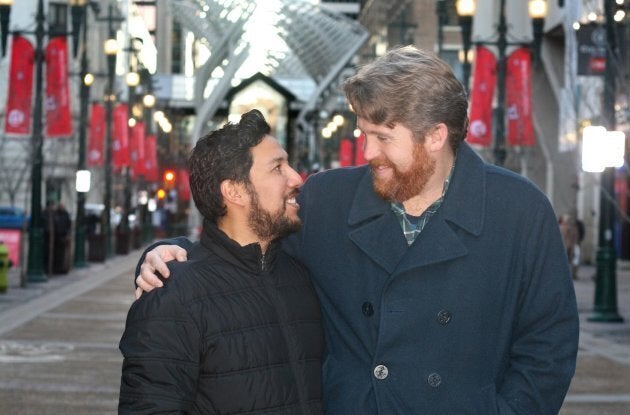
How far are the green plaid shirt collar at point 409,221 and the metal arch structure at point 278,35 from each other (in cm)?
6818

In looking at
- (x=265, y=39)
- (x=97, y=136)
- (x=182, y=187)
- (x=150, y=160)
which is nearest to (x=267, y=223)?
(x=97, y=136)

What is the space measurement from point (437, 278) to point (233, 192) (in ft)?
2.26

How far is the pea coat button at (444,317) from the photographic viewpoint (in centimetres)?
431

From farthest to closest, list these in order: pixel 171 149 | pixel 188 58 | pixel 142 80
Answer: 1. pixel 188 58
2. pixel 171 149
3. pixel 142 80

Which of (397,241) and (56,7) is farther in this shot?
(56,7)

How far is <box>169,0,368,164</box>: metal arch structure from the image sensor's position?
76750 mm

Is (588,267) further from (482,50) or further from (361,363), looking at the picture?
(361,363)

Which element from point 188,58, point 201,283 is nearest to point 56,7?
point 201,283

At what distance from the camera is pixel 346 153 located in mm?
68188

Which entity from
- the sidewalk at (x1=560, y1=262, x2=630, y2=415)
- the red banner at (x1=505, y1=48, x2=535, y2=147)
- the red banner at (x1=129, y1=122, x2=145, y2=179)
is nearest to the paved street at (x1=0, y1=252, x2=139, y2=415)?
the sidewalk at (x1=560, y1=262, x2=630, y2=415)

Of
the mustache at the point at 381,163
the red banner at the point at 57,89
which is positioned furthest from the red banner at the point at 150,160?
the mustache at the point at 381,163

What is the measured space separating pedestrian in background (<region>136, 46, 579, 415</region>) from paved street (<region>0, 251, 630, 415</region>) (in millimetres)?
8078

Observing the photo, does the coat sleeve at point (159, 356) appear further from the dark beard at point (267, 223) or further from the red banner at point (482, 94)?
the red banner at point (482, 94)

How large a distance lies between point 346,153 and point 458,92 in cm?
6385
